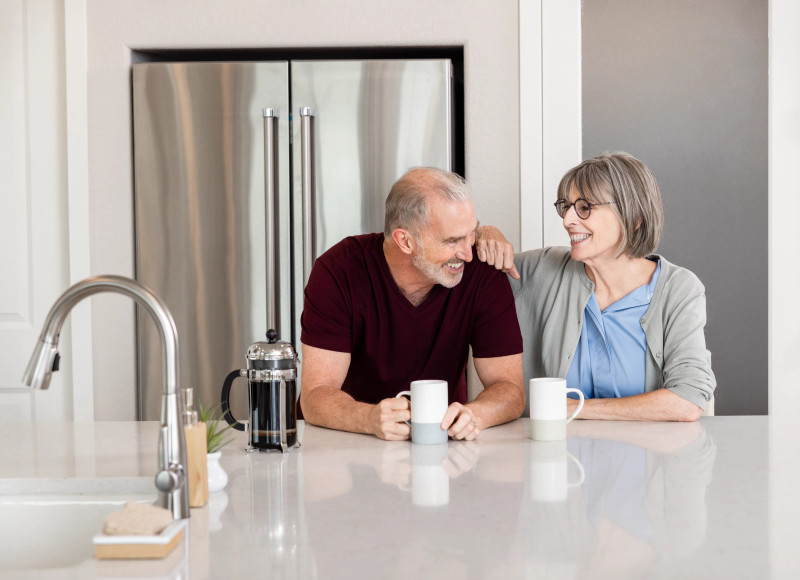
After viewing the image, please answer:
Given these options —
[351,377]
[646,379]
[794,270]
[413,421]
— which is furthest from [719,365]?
[413,421]

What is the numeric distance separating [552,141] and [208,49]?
1141 millimetres

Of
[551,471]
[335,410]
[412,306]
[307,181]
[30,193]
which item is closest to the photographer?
[551,471]

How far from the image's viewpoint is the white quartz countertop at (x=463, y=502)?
93 cm

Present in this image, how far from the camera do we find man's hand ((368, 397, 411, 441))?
1.55 meters

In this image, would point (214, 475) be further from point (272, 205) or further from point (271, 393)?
point (272, 205)

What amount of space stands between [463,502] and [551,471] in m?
0.22

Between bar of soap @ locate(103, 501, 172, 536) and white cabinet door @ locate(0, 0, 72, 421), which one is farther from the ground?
white cabinet door @ locate(0, 0, 72, 421)

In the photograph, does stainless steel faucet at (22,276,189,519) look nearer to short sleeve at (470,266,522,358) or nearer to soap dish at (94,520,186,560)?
soap dish at (94,520,186,560)

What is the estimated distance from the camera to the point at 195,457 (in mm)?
1158

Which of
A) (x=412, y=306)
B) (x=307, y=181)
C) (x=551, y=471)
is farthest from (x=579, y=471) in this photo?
(x=307, y=181)

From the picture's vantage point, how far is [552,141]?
2.63 m

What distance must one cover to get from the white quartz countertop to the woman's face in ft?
1.77

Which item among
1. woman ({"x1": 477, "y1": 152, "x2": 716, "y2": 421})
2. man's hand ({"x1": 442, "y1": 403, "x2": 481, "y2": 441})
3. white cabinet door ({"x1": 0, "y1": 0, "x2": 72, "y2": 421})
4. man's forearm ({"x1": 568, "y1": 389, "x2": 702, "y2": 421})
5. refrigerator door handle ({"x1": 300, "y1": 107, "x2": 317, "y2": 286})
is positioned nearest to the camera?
man's hand ({"x1": 442, "y1": 403, "x2": 481, "y2": 441})

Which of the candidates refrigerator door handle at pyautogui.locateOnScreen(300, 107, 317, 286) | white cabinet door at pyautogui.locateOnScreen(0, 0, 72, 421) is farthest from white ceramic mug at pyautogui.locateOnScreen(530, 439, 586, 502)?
white cabinet door at pyautogui.locateOnScreen(0, 0, 72, 421)
